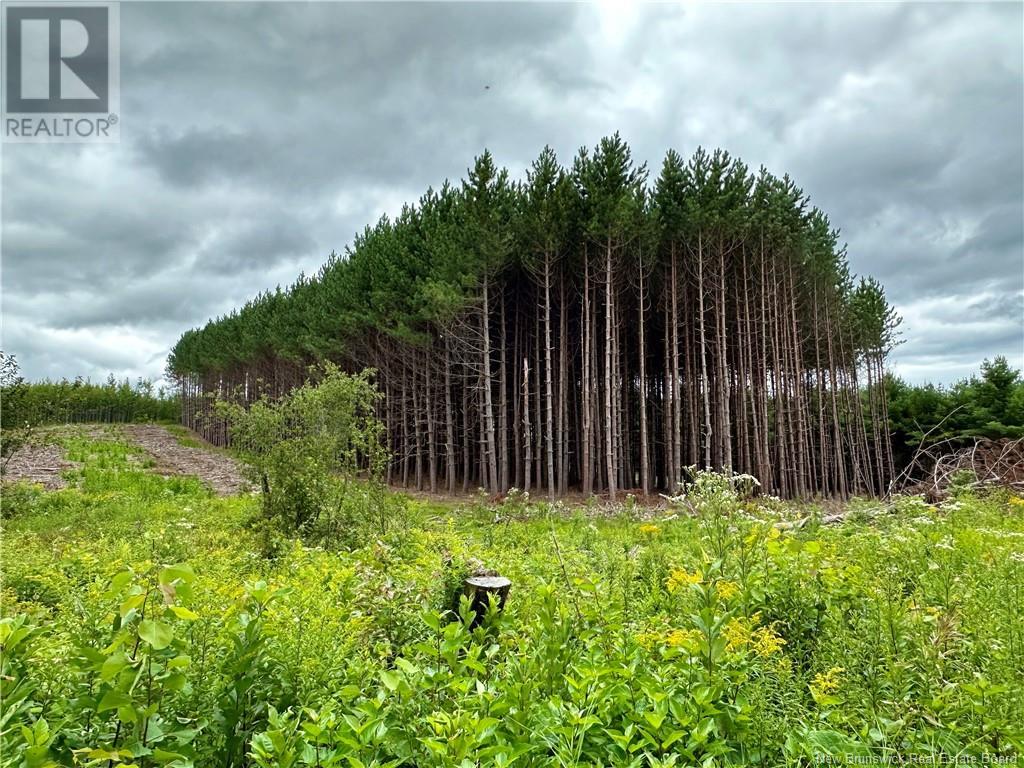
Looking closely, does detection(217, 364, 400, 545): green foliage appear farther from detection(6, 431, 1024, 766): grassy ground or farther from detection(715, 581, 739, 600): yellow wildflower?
detection(715, 581, 739, 600): yellow wildflower

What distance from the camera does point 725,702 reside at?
2.23 m

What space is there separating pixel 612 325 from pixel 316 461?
1442 centimetres

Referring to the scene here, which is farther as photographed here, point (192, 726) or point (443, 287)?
→ point (443, 287)

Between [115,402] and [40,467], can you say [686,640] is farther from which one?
[115,402]

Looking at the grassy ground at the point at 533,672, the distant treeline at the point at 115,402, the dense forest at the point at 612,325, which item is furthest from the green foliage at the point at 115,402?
the grassy ground at the point at 533,672

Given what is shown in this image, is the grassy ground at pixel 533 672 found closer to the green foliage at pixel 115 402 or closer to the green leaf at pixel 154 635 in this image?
the green leaf at pixel 154 635

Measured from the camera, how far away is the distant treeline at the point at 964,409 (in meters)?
21.6

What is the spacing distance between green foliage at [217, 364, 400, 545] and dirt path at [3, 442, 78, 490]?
257 inches

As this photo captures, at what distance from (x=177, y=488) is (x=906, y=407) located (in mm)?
35282

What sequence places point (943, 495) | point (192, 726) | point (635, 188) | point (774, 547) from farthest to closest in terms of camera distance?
point (635, 188) → point (943, 495) → point (774, 547) → point (192, 726)

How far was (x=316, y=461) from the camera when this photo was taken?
8500 mm

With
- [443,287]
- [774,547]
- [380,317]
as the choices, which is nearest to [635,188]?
[443,287]

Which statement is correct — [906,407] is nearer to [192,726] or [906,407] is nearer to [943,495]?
[943,495]

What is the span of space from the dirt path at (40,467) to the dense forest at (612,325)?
5282 mm
